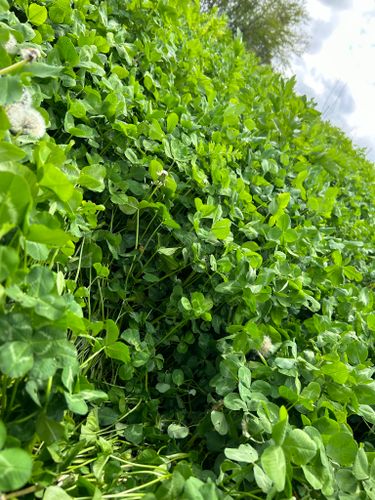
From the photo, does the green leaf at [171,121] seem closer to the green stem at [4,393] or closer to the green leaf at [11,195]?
the green leaf at [11,195]

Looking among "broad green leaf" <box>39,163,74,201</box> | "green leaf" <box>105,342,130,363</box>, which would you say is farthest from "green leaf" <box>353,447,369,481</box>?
Result: "broad green leaf" <box>39,163,74,201</box>

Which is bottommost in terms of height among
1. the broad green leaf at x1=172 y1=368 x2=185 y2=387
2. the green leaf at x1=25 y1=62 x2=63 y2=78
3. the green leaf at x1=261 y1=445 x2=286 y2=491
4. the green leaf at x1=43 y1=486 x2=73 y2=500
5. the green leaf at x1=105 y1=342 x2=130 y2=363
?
the broad green leaf at x1=172 y1=368 x2=185 y2=387

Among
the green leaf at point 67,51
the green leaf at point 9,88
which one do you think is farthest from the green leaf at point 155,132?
the green leaf at point 9,88

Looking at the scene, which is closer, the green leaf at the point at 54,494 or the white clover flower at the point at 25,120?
the green leaf at the point at 54,494

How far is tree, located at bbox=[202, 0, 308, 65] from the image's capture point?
15398 mm

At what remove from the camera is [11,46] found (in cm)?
82

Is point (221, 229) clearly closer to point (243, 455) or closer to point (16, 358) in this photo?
point (243, 455)

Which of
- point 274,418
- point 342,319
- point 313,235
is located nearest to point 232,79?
point 313,235

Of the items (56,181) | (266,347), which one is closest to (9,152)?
(56,181)

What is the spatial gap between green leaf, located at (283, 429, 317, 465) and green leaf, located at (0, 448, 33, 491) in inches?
16.2

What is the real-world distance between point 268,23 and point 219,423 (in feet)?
56.7

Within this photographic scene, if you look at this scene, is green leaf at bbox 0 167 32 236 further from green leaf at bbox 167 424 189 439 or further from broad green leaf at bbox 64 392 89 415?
green leaf at bbox 167 424 189 439

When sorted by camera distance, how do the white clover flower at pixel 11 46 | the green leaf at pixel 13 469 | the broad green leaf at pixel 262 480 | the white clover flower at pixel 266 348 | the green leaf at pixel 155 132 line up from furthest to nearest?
the green leaf at pixel 155 132, the white clover flower at pixel 266 348, the white clover flower at pixel 11 46, the broad green leaf at pixel 262 480, the green leaf at pixel 13 469

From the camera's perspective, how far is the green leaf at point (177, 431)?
934mm
